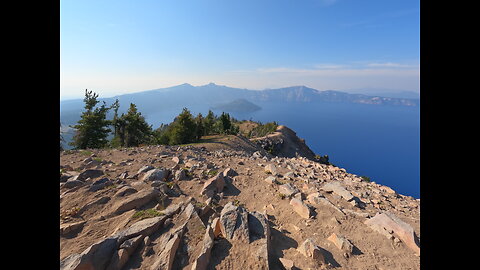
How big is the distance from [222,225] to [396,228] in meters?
5.34

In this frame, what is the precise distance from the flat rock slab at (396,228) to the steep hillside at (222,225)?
0.03 meters

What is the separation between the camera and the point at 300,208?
7035 mm

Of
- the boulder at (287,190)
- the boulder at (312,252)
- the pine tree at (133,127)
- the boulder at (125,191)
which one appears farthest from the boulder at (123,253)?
the pine tree at (133,127)

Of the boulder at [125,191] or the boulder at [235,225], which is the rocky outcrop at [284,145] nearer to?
the boulder at [125,191]

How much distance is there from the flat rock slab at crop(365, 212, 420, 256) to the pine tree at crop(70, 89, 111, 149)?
3061cm

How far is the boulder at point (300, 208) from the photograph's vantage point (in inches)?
265

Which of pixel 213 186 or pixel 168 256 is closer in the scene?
pixel 168 256

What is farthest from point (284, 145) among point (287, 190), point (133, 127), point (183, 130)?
point (287, 190)

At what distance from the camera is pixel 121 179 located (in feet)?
28.3

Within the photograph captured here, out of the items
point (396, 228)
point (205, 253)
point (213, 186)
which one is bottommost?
point (396, 228)

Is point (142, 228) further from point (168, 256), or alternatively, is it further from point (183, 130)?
point (183, 130)
